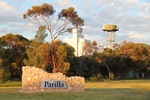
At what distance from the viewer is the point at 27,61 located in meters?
39.2

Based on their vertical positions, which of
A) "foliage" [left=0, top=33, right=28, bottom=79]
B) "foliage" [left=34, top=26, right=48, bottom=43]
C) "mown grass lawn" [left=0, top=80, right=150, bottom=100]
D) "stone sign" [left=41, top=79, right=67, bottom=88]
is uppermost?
"foliage" [left=34, top=26, right=48, bottom=43]

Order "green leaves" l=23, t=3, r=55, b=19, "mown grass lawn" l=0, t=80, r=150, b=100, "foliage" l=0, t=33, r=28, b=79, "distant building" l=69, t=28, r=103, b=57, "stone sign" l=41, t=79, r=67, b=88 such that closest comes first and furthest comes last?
1. "mown grass lawn" l=0, t=80, r=150, b=100
2. "stone sign" l=41, t=79, r=67, b=88
3. "green leaves" l=23, t=3, r=55, b=19
4. "foliage" l=0, t=33, r=28, b=79
5. "distant building" l=69, t=28, r=103, b=57

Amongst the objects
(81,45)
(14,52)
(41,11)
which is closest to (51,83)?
(41,11)

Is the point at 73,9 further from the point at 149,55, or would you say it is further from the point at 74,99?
the point at 74,99

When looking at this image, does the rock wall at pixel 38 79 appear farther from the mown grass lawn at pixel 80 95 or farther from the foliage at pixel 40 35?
the foliage at pixel 40 35

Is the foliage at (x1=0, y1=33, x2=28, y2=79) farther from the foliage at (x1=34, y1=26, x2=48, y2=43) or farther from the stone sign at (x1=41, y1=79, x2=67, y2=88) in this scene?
the stone sign at (x1=41, y1=79, x2=67, y2=88)

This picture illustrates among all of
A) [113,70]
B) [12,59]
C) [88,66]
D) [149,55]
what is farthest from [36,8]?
[149,55]

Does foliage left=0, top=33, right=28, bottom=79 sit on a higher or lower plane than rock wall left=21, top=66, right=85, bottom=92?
higher

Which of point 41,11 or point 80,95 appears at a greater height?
point 41,11

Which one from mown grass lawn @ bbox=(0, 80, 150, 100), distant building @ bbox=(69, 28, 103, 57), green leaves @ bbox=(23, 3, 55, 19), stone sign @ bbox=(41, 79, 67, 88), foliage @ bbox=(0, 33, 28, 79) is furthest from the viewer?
distant building @ bbox=(69, 28, 103, 57)

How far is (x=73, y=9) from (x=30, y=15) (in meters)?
5.31

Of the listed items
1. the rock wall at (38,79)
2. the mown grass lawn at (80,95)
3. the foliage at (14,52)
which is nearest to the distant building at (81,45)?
the foliage at (14,52)

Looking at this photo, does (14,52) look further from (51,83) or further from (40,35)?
(51,83)

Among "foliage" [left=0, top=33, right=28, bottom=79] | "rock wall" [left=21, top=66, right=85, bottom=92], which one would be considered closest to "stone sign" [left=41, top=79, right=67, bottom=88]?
"rock wall" [left=21, top=66, right=85, bottom=92]
